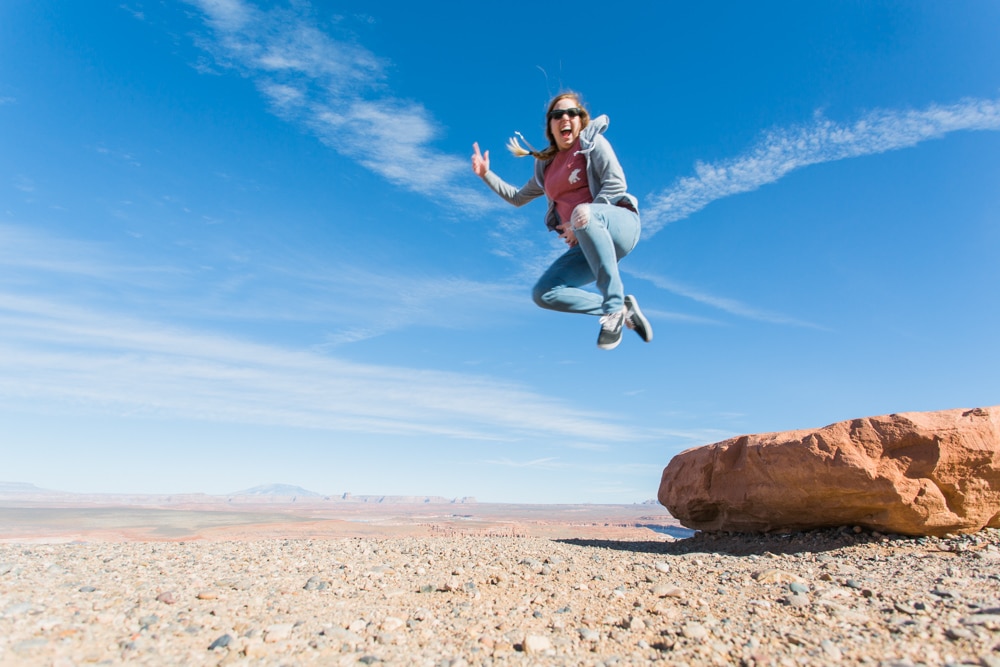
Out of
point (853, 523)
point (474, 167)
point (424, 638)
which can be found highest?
point (474, 167)

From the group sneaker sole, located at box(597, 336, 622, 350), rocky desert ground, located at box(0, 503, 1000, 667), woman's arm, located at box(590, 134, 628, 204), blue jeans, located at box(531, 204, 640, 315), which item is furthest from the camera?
sneaker sole, located at box(597, 336, 622, 350)

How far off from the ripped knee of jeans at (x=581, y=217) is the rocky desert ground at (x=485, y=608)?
3.39 metres

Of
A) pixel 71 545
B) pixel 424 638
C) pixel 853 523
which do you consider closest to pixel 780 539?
pixel 853 523

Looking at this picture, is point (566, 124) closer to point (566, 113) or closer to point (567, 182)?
point (566, 113)

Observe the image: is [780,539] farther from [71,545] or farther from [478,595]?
[71,545]

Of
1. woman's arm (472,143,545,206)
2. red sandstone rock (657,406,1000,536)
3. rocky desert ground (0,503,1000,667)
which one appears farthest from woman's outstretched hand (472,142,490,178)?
red sandstone rock (657,406,1000,536)

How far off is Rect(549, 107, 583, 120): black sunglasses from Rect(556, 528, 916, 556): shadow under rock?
6.70m

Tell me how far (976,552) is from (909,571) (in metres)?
1.99

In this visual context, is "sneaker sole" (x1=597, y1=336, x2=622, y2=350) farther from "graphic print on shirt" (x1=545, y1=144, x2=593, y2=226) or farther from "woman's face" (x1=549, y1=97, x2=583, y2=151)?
"woman's face" (x1=549, y1=97, x2=583, y2=151)

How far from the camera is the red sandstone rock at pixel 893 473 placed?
8.16m

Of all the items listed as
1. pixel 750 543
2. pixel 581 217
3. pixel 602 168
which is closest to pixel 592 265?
pixel 581 217

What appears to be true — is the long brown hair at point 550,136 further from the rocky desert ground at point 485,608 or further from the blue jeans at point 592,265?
the rocky desert ground at point 485,608

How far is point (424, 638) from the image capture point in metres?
4.33

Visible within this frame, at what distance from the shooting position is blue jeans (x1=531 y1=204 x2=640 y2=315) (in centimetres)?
506
